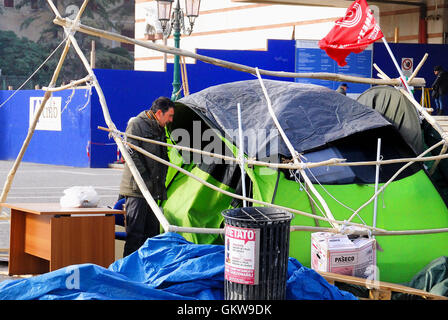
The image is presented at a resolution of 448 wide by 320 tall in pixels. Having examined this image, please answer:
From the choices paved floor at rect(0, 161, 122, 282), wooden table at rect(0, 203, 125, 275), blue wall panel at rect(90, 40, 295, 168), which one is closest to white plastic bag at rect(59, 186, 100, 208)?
wooden table at rect(0, 203, 125, 275)

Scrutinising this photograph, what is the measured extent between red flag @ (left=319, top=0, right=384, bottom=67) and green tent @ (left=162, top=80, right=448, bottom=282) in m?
0.61

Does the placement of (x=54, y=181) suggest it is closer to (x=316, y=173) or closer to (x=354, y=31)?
(x=354, y=31)

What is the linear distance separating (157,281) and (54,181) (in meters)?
13.3

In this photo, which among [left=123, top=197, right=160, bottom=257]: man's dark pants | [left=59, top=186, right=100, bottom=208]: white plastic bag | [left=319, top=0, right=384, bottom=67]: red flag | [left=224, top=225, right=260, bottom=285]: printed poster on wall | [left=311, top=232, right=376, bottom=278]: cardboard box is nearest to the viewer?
[left=224, top=225, right=260, bottom=285]: printed poster on wall

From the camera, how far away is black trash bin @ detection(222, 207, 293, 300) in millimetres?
4242

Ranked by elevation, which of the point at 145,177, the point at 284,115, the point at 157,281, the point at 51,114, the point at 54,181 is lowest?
the point at 54,181

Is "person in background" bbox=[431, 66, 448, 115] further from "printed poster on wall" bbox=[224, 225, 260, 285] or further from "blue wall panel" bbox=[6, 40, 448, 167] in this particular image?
"printed poster on wall" bbox=[224, 225, 260, 285]

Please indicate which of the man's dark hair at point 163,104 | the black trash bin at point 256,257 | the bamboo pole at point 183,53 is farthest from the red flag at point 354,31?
the black trash bin at point 256,257

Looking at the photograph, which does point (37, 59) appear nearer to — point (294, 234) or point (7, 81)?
point (7, 81)

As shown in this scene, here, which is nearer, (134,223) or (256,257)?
(256,257)

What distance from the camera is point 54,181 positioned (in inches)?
694

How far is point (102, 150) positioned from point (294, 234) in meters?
16.1

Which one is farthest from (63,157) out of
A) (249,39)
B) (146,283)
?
(146,283)

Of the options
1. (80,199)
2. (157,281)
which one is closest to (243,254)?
(157,281)
